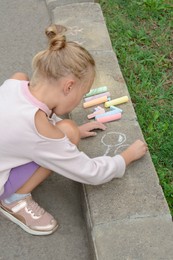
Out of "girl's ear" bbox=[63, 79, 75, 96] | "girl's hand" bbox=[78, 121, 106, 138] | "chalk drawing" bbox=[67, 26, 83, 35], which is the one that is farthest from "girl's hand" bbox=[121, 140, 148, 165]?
"chalk drawing" bbox=[67, 26, 83, 35]

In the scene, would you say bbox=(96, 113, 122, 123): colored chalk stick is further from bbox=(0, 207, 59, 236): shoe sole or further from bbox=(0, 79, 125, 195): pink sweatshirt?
bbox=(0, 207, 59, 236): shoe sole

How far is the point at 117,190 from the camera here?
254cm

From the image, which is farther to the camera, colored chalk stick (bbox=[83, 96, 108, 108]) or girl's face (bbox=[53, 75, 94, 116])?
colored chalk stick (bbox=[83, 96, 108, 108])

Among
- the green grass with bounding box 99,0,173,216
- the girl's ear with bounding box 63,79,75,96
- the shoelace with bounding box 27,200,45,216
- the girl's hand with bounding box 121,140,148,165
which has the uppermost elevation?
the girl's ear with bounding box 63,79,75,96

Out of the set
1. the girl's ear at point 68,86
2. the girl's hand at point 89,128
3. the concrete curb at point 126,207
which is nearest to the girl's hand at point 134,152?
the concrete curb at point 126,207

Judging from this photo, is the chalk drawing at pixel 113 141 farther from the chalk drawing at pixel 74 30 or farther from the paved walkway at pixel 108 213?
the chalk drawing at pixel 74 30

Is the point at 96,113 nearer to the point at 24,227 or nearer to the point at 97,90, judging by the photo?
the point at 97,90

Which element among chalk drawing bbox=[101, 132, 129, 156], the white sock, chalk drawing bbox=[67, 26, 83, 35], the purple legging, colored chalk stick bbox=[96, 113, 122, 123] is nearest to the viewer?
the purple legging

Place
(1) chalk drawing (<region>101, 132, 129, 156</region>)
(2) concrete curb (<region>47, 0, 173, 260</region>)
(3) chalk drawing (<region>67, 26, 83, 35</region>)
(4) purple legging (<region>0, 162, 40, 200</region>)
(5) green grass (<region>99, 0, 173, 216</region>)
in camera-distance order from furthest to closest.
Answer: (3) chalk drawing (<region>67, 26, 83, 35</region>), (5) green grass (<region>99, 0, 173, 216</region>), (1) chalk drawing (<region>101, 132, 129, 156</region>), (4) purple legging (<region>0, 162, 40, 200</region>), (2) concrete curb (<region>47, 0, 173, 260</region>)

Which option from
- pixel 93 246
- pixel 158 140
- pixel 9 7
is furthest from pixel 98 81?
pixel 9 7

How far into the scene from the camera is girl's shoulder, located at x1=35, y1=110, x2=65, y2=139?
89.9 inches

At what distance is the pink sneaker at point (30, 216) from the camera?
2559 mm

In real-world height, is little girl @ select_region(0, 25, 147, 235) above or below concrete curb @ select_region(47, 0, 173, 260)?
A: above

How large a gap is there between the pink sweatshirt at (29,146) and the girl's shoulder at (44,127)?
0.02 metres
